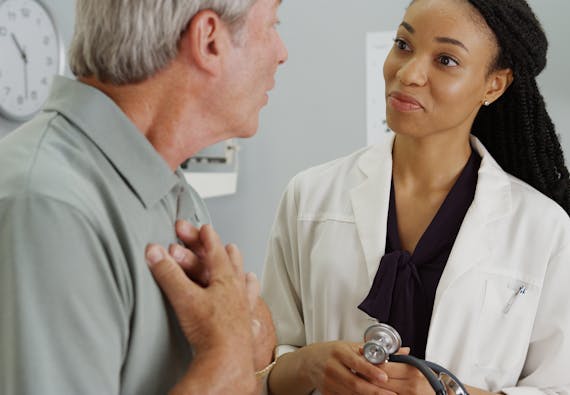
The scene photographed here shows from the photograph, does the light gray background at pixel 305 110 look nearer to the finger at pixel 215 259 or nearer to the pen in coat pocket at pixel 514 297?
the pen in coat pocket at pixel 514 297

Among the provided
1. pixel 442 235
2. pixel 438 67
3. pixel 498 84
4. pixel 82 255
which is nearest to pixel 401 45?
pixel 438 67

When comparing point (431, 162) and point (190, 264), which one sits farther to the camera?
point (431, 162)

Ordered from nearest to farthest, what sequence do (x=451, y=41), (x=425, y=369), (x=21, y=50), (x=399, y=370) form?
(x=425, y=369) → (x=399, y=370) → (x=451, y=41) → (x=21, y=50)

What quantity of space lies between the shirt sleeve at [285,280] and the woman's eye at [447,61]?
1.31 ft

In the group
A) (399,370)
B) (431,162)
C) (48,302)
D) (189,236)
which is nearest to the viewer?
(48,302)

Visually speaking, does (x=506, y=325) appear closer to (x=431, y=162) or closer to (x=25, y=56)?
(x=431, y=162)

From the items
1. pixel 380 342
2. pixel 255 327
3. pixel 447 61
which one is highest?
pixel 447 61

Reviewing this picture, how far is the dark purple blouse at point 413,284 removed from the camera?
140 cm

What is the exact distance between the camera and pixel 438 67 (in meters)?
1.42

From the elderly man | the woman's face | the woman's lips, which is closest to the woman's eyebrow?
the woman's face

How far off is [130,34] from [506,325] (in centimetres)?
92

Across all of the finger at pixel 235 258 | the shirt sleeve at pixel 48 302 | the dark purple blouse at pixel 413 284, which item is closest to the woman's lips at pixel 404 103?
the dark purple blouse at pixel 413 284

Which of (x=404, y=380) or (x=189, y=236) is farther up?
(x=189, y=236)

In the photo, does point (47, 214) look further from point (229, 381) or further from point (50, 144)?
point (229, 381)
